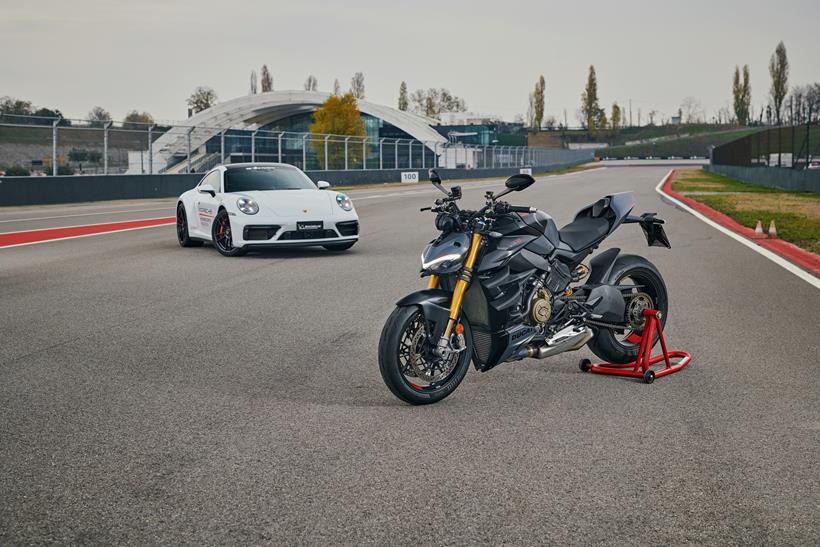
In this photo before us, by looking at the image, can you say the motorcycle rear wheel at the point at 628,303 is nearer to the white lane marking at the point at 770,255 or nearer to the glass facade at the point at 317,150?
the white lane marking at the point at 770,255

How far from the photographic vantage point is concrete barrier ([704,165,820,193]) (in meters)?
30.7

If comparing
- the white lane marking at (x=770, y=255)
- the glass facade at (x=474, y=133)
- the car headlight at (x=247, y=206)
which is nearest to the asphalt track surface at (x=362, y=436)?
the white lane marking at (x=770, y=255)

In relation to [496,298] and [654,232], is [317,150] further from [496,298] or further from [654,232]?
[496,298]

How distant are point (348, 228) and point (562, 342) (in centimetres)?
806

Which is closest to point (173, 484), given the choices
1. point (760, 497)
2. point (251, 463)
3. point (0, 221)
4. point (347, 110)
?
point (251, 463)

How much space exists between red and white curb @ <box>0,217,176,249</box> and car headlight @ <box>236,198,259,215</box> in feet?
14.3

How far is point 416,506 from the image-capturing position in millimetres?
4031

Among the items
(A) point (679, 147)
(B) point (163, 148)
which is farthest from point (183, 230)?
(A) point (679, 147)

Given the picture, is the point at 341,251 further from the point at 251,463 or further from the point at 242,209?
the point at 251,463

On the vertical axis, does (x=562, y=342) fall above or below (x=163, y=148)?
below

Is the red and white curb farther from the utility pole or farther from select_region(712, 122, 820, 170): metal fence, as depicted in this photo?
select_region(712, 122, 820, 170): metal fence

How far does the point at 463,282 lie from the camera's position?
5.59 meters

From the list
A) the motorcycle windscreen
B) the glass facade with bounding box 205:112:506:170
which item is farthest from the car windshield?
the glass facade with bounding box 205:112:506:170

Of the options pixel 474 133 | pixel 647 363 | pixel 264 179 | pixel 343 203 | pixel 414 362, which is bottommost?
pixel 647 363
